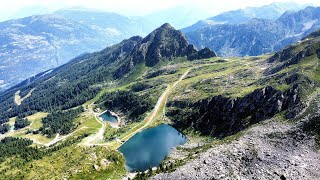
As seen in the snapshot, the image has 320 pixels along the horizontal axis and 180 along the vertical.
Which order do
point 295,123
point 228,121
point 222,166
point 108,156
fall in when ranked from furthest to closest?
1. point 228,121
2. point 108,156
3. point 295,123
4. point 222,166

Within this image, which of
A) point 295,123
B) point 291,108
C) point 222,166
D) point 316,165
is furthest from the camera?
point 291,108

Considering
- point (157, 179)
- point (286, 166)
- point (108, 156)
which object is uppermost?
point (286, 166)

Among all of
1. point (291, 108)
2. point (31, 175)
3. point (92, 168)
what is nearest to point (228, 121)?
point (291, 108)

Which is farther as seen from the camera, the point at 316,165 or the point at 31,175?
the point at 31,175

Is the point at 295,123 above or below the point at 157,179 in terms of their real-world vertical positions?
above

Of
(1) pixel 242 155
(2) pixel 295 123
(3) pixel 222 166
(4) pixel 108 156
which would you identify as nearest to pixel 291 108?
(2) pixel 295 123

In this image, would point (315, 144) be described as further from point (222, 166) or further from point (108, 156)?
point (108, 156)
